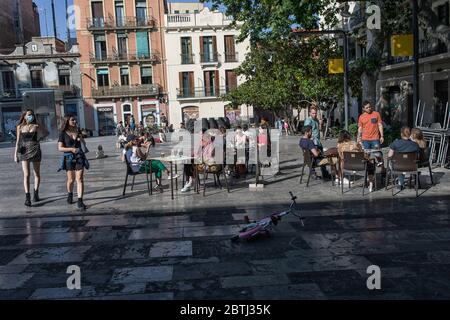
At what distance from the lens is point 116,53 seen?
158ft

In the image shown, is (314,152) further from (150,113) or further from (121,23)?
(121,23)

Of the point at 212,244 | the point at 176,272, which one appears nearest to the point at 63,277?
the point at 176,272

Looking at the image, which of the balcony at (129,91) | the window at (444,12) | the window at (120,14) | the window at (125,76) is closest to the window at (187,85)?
the balcony at (129,91)

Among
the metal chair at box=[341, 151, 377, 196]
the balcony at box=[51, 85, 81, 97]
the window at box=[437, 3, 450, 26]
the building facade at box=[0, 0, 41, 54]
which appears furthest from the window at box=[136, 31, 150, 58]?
the metal chair at box=[341, 151, 377, 196]

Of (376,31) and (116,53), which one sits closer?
(376,31)

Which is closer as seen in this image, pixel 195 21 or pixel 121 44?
pixel 195 21

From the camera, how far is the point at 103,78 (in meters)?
48.5

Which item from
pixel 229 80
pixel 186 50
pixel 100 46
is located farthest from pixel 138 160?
pixel 100 46

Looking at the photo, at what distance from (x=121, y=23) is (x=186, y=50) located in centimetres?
702

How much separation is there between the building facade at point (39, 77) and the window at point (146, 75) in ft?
20.6

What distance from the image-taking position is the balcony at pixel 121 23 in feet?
157

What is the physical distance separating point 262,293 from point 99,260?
2136 mm

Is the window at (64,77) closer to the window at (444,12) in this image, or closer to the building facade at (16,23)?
the building facade at (16,23)

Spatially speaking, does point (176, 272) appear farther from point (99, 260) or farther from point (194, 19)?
point (194, 19)
